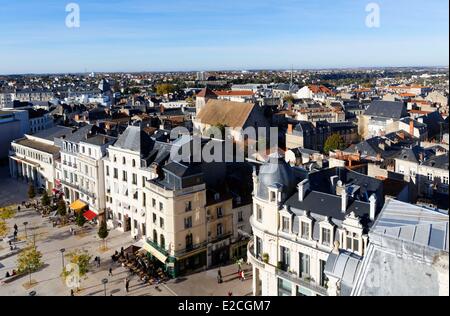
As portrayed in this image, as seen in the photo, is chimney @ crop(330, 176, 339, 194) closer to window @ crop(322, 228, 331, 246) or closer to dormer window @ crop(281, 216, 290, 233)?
dormer window @ crop(281, 216, 290, 233)

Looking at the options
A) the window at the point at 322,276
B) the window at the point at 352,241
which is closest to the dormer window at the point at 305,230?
the window at the point at 322,276

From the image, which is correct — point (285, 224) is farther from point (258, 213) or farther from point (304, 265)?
point (304, 265)

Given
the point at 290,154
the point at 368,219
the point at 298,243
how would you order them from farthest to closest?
the point at 290,154 < the point at 298,243 < the point at 368,219

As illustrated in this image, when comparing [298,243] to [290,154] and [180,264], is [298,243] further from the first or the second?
[290,154]

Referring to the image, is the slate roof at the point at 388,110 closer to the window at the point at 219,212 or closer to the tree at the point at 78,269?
the window at the point at 219,212

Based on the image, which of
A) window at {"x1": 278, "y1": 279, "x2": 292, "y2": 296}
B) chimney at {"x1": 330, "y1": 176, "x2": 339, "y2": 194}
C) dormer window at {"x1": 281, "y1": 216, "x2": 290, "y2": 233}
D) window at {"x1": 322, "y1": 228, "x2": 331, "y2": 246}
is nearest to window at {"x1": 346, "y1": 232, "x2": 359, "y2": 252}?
window at {"x1": 322, "y1": 228, "x2": 331, "y2": 246}
